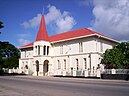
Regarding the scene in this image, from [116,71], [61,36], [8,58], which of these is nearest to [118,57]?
[116,71]

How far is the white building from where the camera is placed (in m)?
39.2

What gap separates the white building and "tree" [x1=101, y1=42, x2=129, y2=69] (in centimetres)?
446

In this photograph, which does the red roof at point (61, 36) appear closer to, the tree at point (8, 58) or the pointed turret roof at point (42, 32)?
the pointed turret roof at point (42, 32)

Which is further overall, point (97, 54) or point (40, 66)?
point (40, 66)

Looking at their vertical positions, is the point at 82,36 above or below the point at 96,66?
above

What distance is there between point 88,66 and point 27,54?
21.4 meters

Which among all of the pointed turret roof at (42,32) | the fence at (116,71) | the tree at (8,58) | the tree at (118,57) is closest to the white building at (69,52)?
the pointed turret roof at (42,32)

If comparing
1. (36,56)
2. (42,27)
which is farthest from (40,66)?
(42,27)

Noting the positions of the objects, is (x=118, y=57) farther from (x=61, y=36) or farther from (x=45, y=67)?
(x=45, y=67)

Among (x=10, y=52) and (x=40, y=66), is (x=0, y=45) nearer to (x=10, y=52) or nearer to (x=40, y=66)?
(x=40, y=66)

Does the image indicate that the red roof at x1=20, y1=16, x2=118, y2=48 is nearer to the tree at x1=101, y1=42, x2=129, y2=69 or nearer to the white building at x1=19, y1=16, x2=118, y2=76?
the white building at x1=19, y1=16, x2=118, y2=76

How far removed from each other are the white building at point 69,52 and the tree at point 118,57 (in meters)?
4.46

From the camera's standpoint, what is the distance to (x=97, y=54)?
127 feet

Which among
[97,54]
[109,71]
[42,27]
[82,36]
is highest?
[42,27]
